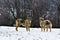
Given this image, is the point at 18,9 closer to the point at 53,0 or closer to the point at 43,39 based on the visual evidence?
the point at 53,0

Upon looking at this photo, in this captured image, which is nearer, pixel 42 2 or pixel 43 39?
pixel 43 39

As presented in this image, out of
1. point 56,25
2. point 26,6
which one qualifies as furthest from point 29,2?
point 56,25

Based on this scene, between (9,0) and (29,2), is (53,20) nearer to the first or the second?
(29,2)

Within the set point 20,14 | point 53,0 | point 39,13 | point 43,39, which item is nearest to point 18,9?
point 20,14

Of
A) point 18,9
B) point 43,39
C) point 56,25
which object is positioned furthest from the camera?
point 18,9

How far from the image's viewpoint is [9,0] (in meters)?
21.4

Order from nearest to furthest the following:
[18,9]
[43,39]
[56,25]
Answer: [43,39]
[56,25]
[18,9]

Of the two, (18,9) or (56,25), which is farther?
(18,9)

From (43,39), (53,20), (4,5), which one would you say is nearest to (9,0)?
(4,5)

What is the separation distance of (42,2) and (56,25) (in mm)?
2747

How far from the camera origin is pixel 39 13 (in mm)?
20859

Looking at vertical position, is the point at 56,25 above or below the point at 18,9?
below

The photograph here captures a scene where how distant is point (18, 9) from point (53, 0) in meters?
3.65

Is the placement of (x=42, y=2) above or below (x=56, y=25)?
above
